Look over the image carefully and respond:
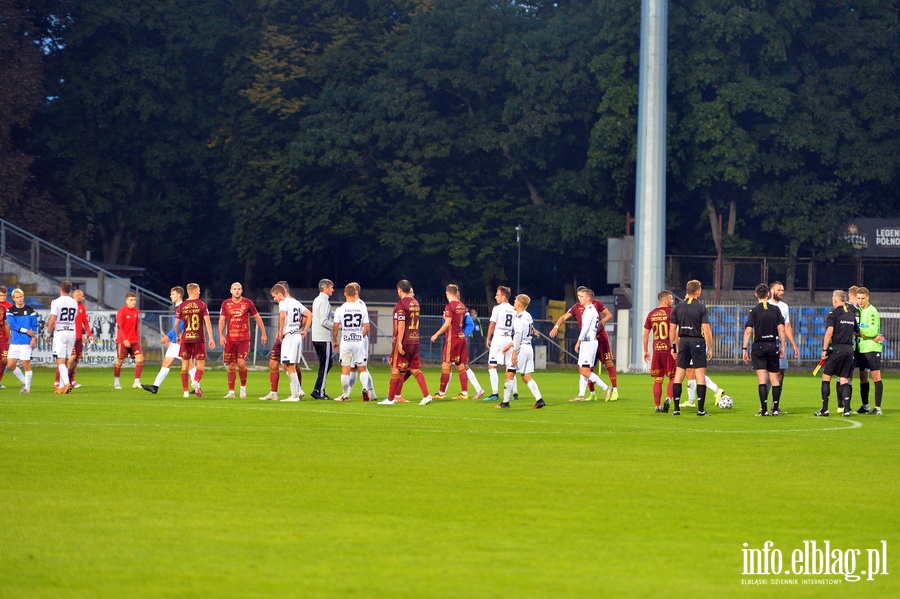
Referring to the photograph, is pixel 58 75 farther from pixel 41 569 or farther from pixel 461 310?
pixel 41 569

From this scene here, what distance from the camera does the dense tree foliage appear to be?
54594 mm

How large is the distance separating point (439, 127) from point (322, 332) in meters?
34.5

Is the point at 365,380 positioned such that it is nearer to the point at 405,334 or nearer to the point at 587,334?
the point at 405,334

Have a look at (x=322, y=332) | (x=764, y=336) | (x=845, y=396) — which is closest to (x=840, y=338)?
(x=845, y=396)

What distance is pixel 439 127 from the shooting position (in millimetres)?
58344

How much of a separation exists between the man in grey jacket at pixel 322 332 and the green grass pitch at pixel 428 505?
4.96 meters

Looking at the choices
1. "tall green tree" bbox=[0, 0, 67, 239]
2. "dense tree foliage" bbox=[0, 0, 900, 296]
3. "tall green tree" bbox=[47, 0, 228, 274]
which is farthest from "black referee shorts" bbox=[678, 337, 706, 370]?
"tall green tree" bbox=[47, 0, 228, 274]

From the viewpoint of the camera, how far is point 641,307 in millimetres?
43875

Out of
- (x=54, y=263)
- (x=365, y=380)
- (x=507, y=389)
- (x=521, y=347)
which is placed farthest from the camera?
(x=54, y=263)

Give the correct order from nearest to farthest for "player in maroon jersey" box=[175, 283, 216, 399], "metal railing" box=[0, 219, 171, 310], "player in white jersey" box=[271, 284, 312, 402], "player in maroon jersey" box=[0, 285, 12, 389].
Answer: "player in white jersey" box=[271, 284, 312, 402] < "player in maroon jersey" box=[175, 283, 216, 399] < "player in maroon jersey" box=[0, 285, 12, 389] < "metal railing" box=[0, 219, 171, 310]

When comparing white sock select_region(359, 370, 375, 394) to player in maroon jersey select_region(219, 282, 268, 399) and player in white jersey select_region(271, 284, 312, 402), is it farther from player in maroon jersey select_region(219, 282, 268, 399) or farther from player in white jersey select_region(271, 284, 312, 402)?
player in maroon jersey select_region(219, 282, 268, 399)

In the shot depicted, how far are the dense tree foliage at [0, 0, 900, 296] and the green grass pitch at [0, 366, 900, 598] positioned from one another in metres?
36.6

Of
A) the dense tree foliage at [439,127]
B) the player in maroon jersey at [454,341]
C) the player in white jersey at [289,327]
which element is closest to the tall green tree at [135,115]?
the dense tree foliage at [439,127]

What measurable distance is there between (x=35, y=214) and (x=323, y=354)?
1384 inches
